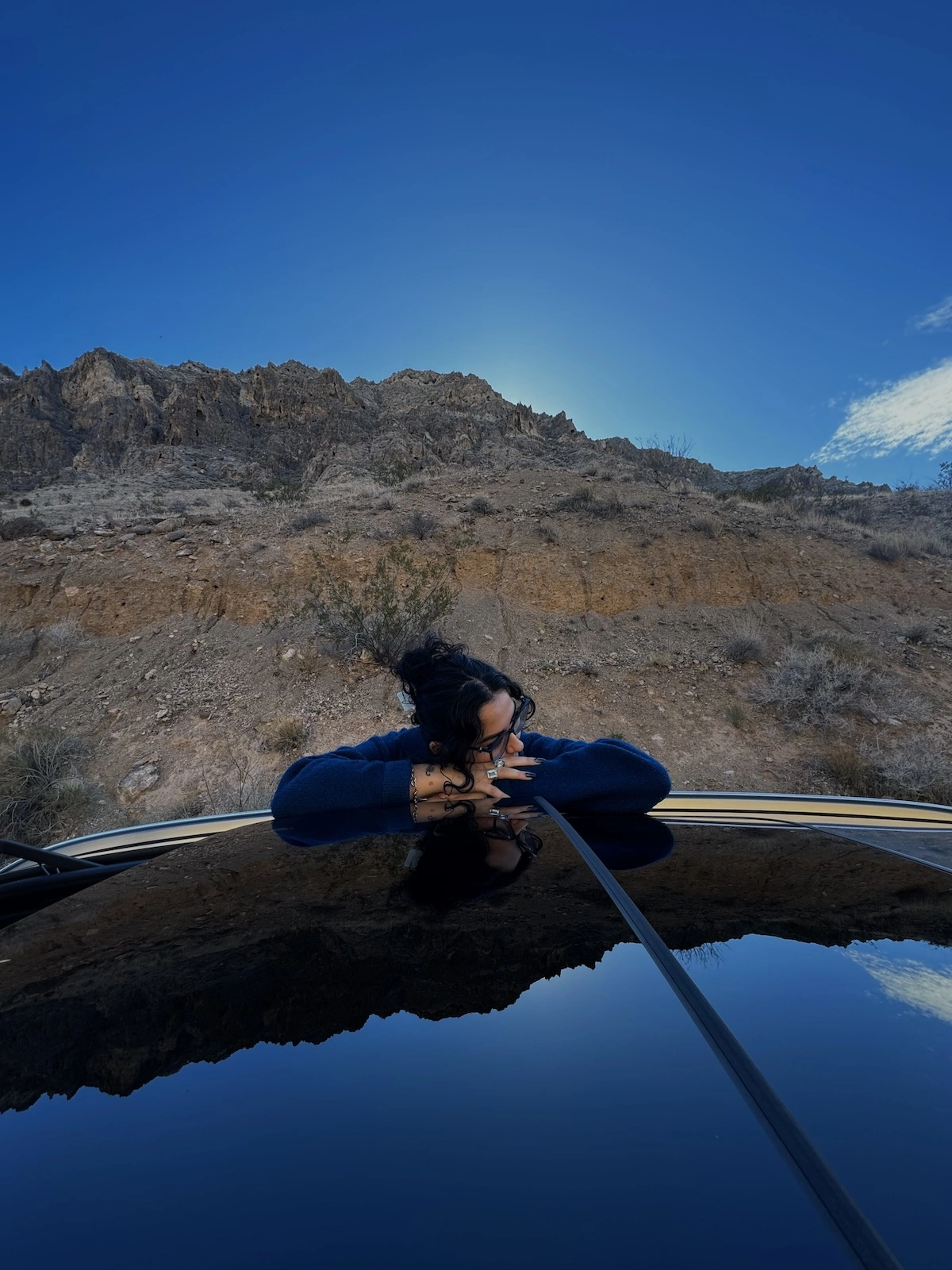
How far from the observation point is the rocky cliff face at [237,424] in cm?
3372

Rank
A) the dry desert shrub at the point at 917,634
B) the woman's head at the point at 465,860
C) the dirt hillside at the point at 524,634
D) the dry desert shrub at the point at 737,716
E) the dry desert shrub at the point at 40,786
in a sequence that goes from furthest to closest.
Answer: the dry desert shrub at the point at 917,634 < the dry desert shrub at the point at 737,716 < the dirt hillside at the point at 524,634 < the dry desert shrub at the point at 40,786 < the woman's head at the point at 465,860

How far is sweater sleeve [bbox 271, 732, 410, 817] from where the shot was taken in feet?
6.23

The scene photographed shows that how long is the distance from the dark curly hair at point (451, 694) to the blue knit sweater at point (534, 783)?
16 cm

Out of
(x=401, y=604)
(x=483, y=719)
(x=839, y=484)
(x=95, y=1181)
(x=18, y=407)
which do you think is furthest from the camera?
(x=18, y=407)

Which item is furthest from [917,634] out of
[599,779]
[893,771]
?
[599,779]

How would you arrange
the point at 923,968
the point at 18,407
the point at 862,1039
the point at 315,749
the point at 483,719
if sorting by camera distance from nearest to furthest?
1. the point at 862,1039
2. the point at 923,968
3. the point at 483,719
4. the point at 315,749
5. the point at 18,407

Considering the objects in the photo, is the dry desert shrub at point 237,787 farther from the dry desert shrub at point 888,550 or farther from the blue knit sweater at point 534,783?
the dry desert shrub at point 888,550

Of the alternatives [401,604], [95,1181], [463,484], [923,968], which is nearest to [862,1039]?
[923,968]

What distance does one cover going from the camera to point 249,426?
3853 centimetres

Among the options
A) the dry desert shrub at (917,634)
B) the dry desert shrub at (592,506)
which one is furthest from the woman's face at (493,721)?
the dry desert shrub at (592,506)

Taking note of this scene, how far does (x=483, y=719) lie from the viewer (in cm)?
198

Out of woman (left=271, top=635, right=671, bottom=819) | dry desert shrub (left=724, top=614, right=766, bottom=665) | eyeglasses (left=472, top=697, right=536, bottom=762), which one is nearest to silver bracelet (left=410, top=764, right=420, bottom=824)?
woman (left=271, top=635, right=671, bottom=819)

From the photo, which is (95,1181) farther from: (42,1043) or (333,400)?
(333,400)

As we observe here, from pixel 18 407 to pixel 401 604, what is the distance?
4161 cm
